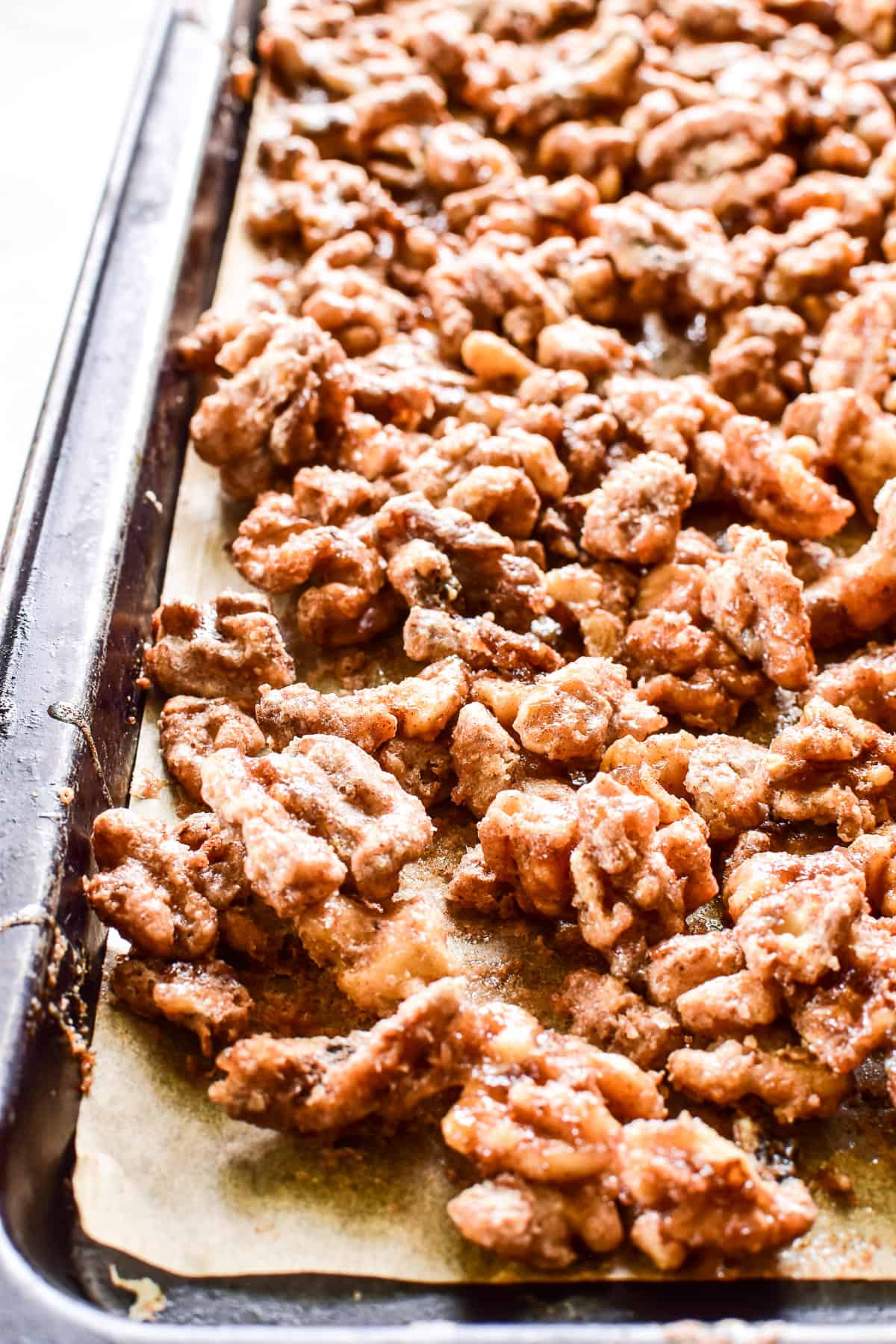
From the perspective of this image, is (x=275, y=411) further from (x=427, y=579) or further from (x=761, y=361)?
(x=761, y=361)

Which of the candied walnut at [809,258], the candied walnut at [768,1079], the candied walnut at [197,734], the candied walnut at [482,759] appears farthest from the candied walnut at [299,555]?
the candied walnut at [809,258]

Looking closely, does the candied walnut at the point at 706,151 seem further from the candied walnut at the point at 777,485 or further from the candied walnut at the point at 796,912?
the candied walnut at the point at 796,912

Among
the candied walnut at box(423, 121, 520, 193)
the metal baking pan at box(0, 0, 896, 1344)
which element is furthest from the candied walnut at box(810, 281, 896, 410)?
the metal baking pan at box(0, 0, 896, 1344)

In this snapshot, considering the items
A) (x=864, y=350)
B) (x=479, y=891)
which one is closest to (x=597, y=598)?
(x=479, y=891)

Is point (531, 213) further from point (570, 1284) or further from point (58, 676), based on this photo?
point (570, 1284)

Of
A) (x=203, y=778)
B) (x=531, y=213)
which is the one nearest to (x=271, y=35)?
(x=531, y=213)

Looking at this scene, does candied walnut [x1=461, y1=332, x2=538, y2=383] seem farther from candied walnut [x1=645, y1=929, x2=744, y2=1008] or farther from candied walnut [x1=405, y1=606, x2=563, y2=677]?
candied walnut [x1=645, y1=929, x2=744, y2=1008]

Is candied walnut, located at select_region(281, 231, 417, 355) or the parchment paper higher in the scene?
candied walnut, located at select_region(281, 231, 417, 355)
